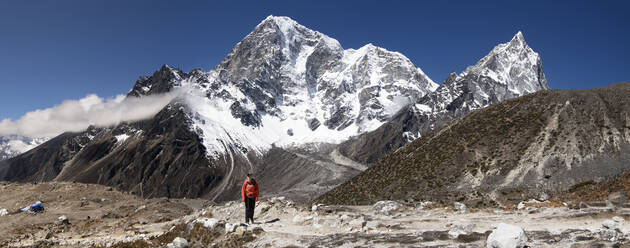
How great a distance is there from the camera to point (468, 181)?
55875mm

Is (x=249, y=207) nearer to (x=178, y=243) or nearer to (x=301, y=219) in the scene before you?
(x=301, y=219)

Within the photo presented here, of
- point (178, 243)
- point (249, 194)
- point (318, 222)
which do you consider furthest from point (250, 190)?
point (178, 243)

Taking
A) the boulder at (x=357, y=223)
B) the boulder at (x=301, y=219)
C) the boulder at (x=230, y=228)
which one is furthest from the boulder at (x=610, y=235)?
the boulder at (x=230, y=228)

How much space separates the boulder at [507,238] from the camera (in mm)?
→ 14430

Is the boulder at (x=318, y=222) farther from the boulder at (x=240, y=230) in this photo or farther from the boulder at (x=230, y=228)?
the boulder at (x=230, y=228)

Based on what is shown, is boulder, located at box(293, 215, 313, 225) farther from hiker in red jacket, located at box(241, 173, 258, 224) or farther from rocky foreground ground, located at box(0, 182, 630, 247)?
hiker in red jacket, located at box(241, 173, 258, 224)

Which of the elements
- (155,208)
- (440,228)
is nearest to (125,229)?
(155,208)

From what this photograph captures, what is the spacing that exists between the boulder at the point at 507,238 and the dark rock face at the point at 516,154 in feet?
111

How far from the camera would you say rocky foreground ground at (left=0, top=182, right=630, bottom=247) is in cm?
1677

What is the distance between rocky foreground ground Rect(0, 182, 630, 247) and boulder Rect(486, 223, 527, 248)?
4 centimetres

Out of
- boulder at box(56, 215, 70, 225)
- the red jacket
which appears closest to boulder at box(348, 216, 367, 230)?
the red jacket

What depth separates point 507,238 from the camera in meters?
14.6

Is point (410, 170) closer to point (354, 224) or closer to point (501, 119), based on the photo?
point (501, 119)

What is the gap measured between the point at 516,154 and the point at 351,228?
43.5m
